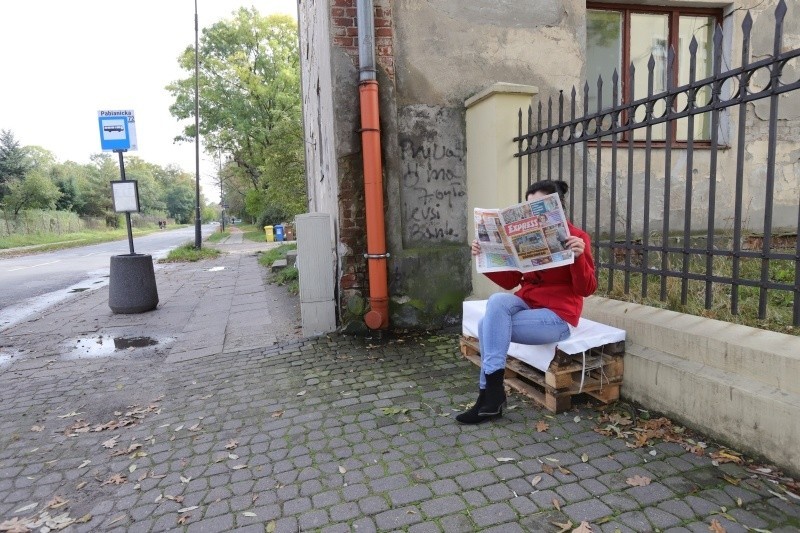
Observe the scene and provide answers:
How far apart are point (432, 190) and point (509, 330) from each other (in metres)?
2.63

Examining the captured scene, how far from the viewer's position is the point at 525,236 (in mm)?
2984

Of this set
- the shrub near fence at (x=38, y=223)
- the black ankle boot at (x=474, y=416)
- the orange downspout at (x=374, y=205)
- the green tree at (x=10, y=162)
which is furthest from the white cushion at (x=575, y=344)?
the green tree at (x=10, y=162)

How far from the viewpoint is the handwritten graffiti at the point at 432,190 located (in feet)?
17.5

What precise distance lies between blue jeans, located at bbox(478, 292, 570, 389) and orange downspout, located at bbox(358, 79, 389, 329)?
210 cm

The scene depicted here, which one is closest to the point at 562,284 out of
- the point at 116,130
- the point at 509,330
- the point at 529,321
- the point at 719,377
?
the point at 529,321

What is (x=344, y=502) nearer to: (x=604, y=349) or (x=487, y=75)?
(x=604, y=349)

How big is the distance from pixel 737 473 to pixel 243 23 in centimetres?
3580

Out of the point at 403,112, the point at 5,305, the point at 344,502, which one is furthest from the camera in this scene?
the point at 5,305

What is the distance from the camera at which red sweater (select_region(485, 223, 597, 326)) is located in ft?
9.71

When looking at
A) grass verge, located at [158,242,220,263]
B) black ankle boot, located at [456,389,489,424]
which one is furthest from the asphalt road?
black ankle boot, located at [456,389,489,424]

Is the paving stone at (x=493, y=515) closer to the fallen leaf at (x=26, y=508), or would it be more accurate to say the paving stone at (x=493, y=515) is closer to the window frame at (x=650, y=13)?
the fallen leaf at (x=26, y=508)

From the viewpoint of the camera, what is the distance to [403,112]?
527 cm

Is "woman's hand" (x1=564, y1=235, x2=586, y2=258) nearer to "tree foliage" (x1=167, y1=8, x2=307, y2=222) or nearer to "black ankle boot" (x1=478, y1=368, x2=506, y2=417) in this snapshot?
"black ankle boot" (x1=478, y1=368, x2=506, y2=417)

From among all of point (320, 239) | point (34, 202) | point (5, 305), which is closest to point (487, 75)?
point (320, 239)
